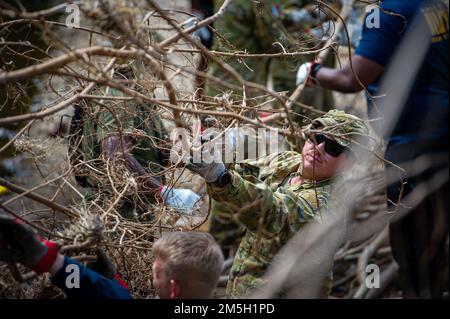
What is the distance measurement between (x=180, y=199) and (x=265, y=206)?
700 millimetres

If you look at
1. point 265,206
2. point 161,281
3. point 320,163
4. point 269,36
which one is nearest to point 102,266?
point 161,281

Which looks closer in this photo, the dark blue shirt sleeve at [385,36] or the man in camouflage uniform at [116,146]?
the man in camouflage uniform at [116,146]

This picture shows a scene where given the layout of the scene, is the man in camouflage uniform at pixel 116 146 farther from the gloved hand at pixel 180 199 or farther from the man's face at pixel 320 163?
the man's face at pixel 320 163

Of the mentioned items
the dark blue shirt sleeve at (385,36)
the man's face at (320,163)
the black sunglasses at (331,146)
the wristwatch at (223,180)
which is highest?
the dark blue shirt sleeve at (385,36)

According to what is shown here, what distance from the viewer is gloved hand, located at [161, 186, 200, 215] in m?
3.05

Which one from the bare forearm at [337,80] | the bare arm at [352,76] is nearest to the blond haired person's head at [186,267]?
the bare arm at [352,76]

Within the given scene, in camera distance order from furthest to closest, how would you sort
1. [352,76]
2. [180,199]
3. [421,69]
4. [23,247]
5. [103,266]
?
[352,76] → [421,69] → [180,199] → [103,266] → [23,247]

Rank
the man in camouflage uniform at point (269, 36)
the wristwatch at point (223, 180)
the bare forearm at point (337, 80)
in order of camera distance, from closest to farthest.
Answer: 1. the wristwatch at point (223, 180)
2. the bare forearm at point (337, 80)
3. the man in camouflage uniform at point (269, 36)

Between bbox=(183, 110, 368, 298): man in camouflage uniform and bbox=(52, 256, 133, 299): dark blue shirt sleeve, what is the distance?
18.9 inches

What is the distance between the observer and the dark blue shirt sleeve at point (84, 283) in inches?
84.0

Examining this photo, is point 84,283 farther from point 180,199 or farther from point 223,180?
point 180,199

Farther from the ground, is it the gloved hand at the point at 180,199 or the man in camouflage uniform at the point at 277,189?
the man in camouflage uniform at the point at 277,189

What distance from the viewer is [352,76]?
170 inches
